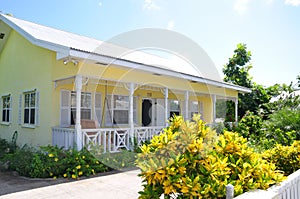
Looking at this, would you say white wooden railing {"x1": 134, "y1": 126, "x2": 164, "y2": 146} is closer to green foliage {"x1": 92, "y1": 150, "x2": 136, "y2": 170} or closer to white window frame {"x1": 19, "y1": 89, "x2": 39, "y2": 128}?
green foliage {"x1": 92, "y1": 150, "x2": 136, "y2": 170}

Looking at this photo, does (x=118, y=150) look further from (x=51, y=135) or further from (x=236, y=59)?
(x=236, y=59)

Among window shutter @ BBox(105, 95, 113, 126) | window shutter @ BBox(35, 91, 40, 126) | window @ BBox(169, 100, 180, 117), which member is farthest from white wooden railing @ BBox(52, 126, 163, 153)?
window @ BBox(169, 100, 180, 117)

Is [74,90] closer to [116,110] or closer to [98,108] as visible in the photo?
[98,108]

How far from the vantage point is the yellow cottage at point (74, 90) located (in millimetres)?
7562

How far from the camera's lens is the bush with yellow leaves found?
250 centimetres

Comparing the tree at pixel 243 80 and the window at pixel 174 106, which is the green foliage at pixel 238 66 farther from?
the window at pixel 174 106

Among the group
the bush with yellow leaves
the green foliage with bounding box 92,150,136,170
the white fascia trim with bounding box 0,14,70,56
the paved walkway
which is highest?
the white fascia trim with bounding box 0,14,70,56

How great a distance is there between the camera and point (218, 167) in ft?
8.55

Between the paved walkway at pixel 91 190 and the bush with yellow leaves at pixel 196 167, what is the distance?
7.59 feet

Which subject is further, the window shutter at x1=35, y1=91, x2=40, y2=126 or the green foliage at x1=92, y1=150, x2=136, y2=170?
the window shutter at x1=35, y1=91, x2=40, y2=126

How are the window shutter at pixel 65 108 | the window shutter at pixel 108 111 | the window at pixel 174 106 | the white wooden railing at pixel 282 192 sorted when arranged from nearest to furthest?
the white wooden railing at pixel 282 192 < the window shutter at pixel 65 108 < the window shutter at pixel 108 111 < the window at pixel 174 106

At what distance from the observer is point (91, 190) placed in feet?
16.5

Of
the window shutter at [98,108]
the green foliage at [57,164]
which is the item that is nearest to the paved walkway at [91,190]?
the green foliage at [57,164]

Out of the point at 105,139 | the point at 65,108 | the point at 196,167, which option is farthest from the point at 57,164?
the point at 196,167
